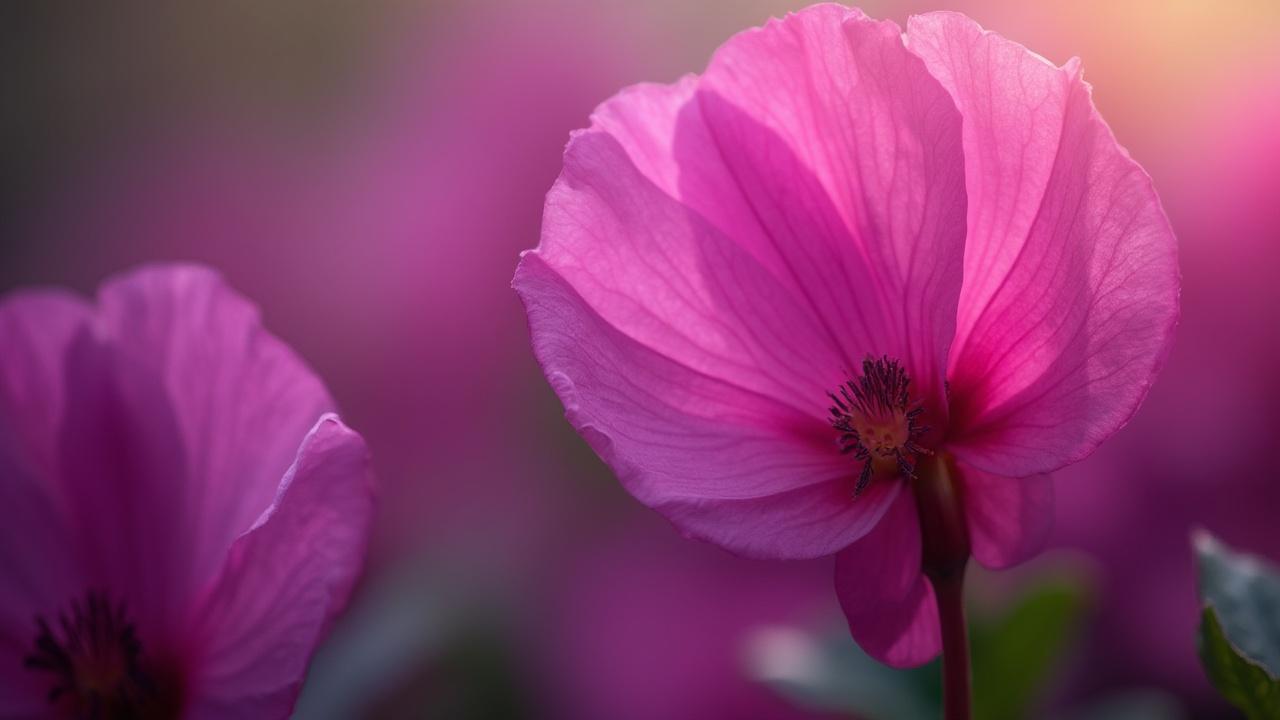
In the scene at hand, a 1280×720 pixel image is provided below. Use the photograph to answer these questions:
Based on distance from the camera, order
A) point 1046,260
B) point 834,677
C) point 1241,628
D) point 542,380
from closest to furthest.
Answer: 1. point 1046,260
2. point 1241,628
3. point 834,677
4. point 542,380

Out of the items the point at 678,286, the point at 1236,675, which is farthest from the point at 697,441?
the point at 1236,675

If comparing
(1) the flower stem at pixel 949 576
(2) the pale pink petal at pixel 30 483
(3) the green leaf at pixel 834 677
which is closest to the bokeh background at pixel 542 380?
(3) the green leaf at pixel 834 677

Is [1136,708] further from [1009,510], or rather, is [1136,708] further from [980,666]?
[1009,510]

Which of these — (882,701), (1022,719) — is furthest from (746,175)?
(1022,719)

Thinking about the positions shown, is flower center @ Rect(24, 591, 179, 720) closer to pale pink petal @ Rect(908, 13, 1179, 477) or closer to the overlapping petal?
the overlapping petal

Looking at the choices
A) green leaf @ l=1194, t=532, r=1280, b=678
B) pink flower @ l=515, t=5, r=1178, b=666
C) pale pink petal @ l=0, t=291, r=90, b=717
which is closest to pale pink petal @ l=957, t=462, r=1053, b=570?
pink flower @ l=515, t=5, r=1178, b=666

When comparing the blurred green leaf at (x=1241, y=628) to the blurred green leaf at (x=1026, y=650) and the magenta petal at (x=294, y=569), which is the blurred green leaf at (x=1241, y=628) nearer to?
the blurred green leaf at (x=1026, y=650)
